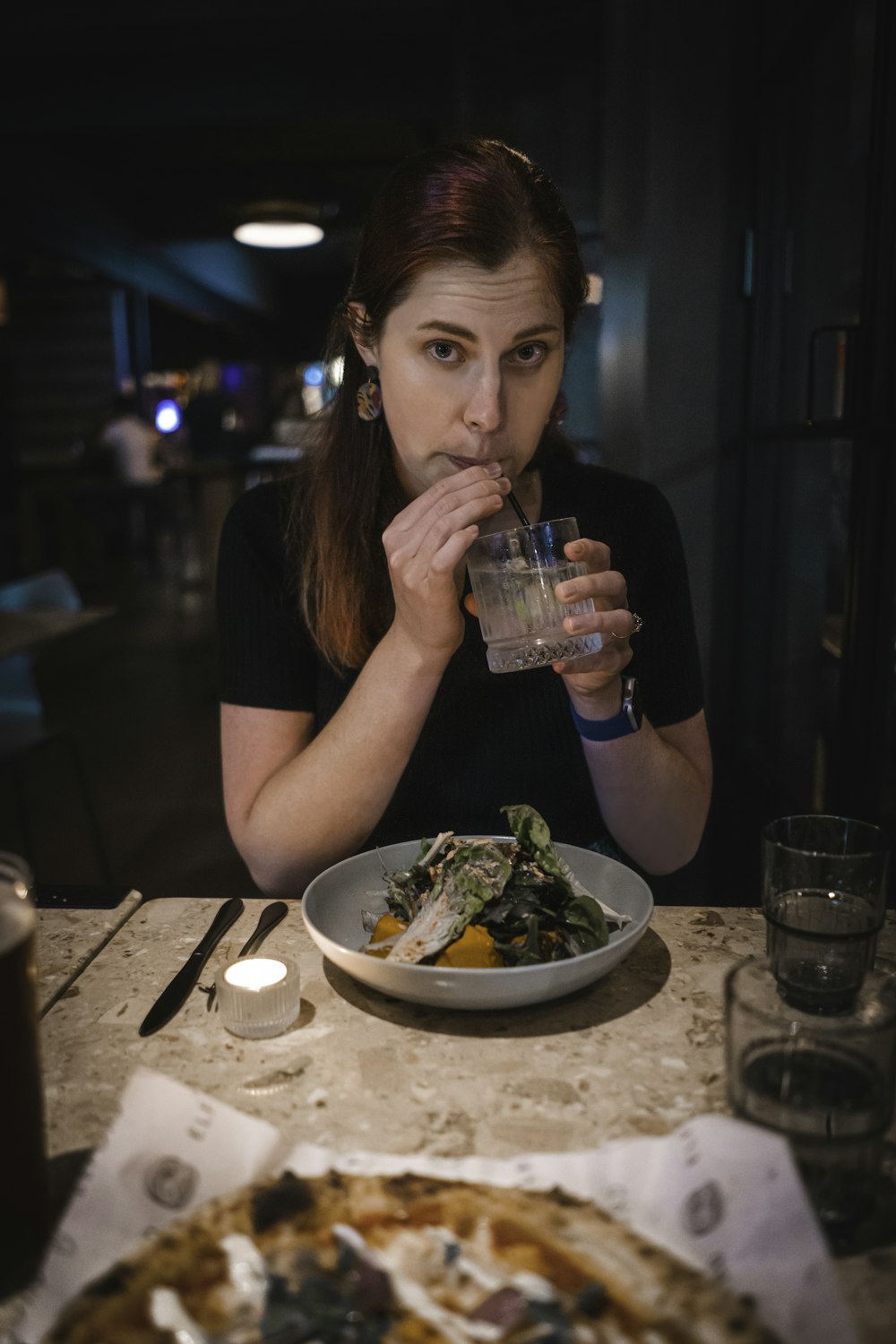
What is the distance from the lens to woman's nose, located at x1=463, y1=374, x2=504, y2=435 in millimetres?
1279

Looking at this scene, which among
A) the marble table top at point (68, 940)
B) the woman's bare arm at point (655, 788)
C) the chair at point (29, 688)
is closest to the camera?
the marble table top at point (68, 940)

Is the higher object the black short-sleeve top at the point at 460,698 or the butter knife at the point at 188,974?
the black short-sleeve top at the point at 460,698

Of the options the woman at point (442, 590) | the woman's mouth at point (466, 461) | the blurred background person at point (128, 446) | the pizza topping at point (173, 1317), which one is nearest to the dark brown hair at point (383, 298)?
the woman at point (442, 590)

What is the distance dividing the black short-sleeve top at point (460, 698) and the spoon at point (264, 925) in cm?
39

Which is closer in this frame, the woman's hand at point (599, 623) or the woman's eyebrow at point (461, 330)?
the woman's hand at point (599, 623)

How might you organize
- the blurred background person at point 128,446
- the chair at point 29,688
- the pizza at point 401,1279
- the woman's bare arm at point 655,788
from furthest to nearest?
the blurred background person at point 128,446
the chair at point 29,688
the woman's bare arm at point 655,788
the pizza at point 401,1279

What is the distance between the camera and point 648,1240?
593 mm

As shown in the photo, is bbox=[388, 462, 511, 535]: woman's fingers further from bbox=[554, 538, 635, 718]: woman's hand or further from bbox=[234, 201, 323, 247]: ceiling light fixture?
bbox=[234, 201, 323, 247]: ceiling light fixture

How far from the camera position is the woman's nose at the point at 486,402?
1.28 m

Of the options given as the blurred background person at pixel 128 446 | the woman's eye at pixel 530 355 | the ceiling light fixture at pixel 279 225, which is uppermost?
the ceiling light fixture at pixel 279 225

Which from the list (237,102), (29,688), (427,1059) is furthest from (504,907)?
(237,102)

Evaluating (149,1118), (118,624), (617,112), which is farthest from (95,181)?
(149,1118)

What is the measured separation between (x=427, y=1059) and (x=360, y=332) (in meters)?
1.04

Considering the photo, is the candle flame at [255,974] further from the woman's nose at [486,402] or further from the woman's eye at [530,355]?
the woman's eye at [530,355]
